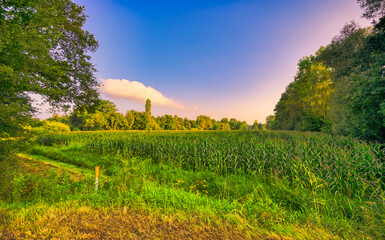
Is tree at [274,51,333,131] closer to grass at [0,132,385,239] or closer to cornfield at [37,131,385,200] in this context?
cornfield at [37,131,385,200]

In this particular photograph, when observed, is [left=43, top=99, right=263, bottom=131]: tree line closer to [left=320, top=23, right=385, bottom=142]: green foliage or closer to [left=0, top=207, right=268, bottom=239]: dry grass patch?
[left=0, top=207, right=268, bottom=239]: dry grass patch

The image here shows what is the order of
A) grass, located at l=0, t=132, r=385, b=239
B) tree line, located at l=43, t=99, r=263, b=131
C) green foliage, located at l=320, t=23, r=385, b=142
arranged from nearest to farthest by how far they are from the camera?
grass, located at l=0, t=132, r=385, b=239
green foliage, located at l=320, t=23, r=385, b=142
tree line, located at l=43, t=99, r=263, b=131

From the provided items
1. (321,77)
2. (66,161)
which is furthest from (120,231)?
(321,77)

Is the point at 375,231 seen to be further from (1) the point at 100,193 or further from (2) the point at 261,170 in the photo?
(1) the point at 100,193

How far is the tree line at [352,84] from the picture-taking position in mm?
9359

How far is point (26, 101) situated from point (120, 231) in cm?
Answer: 683

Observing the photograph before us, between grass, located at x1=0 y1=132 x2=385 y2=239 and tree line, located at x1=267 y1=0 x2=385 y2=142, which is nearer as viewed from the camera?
grass, located at x1=0 y1=132 x2=385 y2=239

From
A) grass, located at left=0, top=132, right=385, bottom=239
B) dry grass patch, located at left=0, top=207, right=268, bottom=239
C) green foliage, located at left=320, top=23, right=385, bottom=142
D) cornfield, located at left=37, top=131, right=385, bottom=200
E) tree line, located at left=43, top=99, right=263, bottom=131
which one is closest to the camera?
dry grass patch, located at left=0, top=207, right=268, bottom=239

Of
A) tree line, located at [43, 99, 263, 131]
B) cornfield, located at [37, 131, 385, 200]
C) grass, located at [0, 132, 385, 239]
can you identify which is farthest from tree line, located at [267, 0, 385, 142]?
tree line, located at [43, 99, 263, 131]

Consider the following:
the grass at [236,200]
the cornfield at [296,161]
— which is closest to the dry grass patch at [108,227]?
the grass at [236,200]

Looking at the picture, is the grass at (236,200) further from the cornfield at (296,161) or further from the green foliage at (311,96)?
the green foliage at (311,96)

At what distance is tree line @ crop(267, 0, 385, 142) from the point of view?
9.36 metres

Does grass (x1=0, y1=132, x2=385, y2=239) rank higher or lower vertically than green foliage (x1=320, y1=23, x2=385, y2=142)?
lower

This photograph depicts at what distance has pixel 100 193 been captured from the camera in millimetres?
3742
